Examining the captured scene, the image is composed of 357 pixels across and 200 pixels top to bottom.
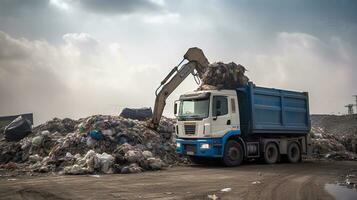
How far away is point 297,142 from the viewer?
17984mm

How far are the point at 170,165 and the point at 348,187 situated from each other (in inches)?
309

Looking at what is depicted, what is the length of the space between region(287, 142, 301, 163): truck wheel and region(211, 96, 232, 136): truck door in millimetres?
4178

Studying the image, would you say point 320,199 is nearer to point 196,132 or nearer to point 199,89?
point 196,132

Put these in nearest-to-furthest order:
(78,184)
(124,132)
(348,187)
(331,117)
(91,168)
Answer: (348,187) < (78,184) < (91,168) < (124,132) < (331,117)

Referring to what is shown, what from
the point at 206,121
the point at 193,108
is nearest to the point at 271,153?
the point at 206,121

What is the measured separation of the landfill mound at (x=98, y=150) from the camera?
541 inches

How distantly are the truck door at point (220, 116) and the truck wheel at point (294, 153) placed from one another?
13.7ft

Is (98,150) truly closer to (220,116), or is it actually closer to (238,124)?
(220,116)

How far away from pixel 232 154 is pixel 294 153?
4291 mm

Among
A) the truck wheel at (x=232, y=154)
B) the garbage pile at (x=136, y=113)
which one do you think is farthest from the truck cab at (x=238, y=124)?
the garbage pile at (x=136, y=113)

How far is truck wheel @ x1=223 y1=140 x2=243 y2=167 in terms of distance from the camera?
1479 centimetres

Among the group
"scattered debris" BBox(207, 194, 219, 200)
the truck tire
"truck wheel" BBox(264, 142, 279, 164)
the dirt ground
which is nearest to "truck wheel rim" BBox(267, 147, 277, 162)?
"truck wheel" BBox(264, 142, 279, 164)

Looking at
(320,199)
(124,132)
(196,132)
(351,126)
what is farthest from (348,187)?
(351,126)

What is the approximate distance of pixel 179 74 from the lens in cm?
1822
